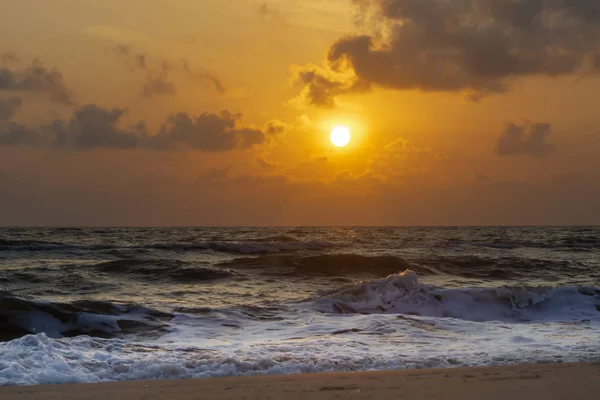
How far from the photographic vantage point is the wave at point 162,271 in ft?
63.7

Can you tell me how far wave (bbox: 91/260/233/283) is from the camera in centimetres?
1942

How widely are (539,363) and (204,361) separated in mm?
4315

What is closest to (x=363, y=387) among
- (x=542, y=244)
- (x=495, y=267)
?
(x=495, y=267)

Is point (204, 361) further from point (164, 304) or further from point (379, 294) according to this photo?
point (379, 294)

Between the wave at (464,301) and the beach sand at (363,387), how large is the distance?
630cm

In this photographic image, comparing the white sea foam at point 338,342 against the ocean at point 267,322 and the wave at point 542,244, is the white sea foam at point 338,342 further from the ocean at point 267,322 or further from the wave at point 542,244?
the wave at point 542,244

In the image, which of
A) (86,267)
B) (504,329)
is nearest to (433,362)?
(504,329)

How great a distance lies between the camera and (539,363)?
23.9 ft

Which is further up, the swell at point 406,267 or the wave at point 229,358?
the swell at point 406,267

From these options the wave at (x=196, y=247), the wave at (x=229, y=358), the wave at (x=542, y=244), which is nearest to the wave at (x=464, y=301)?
the wave at (x=229, y=358)

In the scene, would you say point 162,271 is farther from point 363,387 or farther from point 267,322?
point 363,387

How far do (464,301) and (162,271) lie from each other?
11125mm

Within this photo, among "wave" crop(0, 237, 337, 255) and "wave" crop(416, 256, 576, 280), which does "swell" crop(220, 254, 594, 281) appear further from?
"wave" crop(0, 237, 337, 255)

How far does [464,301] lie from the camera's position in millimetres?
14305
